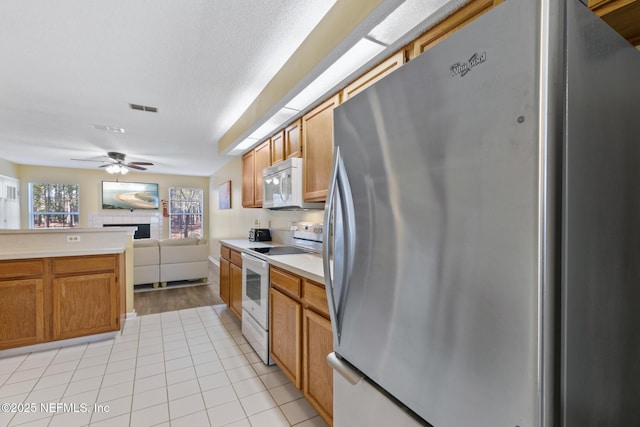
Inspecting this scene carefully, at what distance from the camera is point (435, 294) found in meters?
0.71

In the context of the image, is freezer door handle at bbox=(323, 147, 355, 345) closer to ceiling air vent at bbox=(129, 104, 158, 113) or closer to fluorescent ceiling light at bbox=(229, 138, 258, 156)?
fluorescent ceiling light at bbox=(229, 138, 258, 156)

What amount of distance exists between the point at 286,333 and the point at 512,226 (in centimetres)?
173

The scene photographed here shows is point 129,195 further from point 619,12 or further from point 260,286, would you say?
point 619,12

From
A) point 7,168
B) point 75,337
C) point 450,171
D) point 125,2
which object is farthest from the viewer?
point 7,168

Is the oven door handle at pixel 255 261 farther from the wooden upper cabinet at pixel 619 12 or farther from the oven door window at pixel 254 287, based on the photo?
the wooden upper cabinet at pixel 619 12

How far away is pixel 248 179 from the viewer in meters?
3.94

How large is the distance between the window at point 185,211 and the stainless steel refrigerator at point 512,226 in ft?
26.7

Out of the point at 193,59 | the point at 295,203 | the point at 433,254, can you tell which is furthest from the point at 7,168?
the point at 433,254

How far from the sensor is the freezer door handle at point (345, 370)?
1.00 meters

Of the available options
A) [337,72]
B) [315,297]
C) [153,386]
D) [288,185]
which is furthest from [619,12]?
[153,386]

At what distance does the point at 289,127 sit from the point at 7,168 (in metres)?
6.70

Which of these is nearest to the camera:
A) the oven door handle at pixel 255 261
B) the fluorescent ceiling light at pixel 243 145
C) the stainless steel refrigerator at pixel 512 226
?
the stainless steel refrigerator at pixel 512 226

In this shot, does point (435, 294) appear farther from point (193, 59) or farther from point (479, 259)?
point (193, 59)

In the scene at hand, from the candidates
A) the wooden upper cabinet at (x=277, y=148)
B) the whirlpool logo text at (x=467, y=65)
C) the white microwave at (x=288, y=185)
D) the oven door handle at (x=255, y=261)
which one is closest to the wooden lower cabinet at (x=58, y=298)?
the oven door handle at (x=255, y=261)
